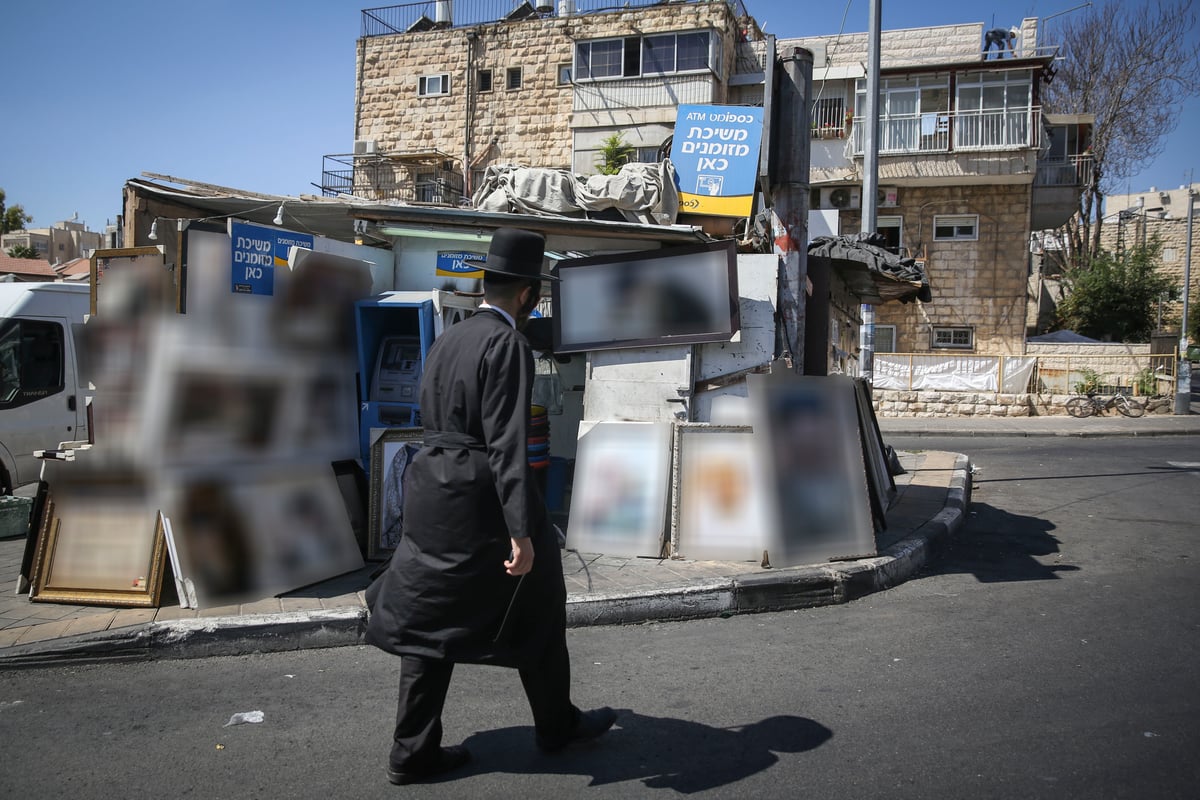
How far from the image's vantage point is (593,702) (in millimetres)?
4004

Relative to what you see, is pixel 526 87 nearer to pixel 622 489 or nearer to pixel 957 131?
pixel 957 131

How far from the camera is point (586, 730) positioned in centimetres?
346

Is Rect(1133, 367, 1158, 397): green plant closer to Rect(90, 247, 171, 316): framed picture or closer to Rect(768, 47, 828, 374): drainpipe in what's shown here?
Rect(768, 47, 828, 374): drainpipe

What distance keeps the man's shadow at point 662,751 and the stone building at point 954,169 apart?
927 inches

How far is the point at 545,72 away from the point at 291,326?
2560 centimetres

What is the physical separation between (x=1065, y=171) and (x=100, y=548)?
30.0 meters

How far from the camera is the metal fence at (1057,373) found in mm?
22328

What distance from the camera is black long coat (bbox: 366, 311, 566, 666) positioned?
302cm

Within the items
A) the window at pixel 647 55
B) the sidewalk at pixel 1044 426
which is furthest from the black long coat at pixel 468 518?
the window at pixel 647 55

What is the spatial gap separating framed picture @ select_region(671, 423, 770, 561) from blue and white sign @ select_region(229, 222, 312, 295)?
10.6 feet

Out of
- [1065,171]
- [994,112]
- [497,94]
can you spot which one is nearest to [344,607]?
[994,112]

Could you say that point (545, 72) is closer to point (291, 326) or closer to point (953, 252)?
point (953, 252)

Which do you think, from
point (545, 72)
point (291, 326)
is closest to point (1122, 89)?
point (545, 72)

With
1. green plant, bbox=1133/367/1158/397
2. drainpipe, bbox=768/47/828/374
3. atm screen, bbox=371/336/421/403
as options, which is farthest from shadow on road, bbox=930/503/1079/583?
green plant, bbox=1133/367/1158/397
